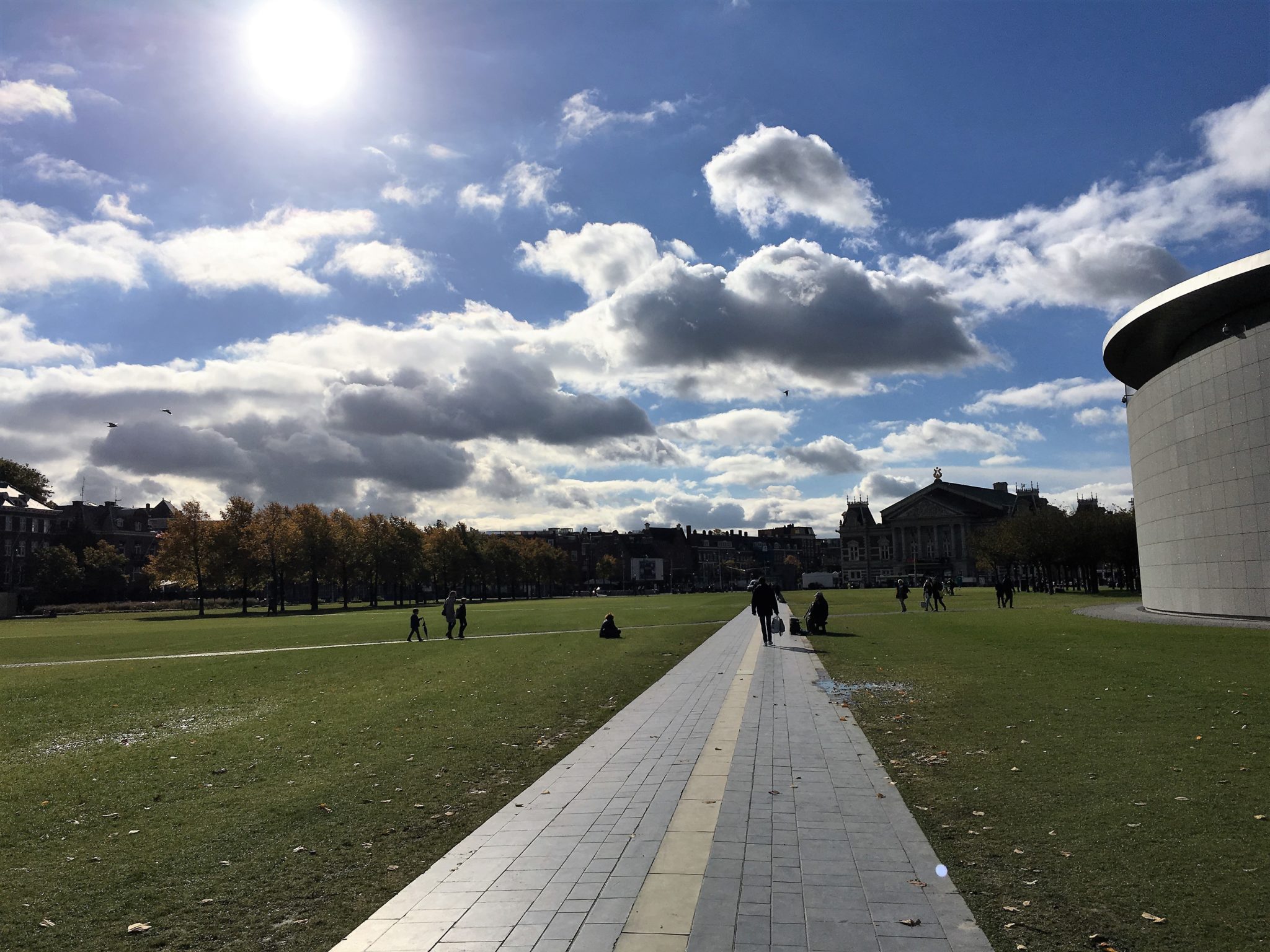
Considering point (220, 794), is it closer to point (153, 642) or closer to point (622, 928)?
point (622, 928)

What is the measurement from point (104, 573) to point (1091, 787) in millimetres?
115347

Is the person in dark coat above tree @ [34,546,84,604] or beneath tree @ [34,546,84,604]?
beneath

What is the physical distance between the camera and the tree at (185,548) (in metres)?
72.5

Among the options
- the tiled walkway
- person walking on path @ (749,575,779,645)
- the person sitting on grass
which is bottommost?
the person sitting on grass

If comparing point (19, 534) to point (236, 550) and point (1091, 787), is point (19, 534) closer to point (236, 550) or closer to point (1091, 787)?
point (236, 550)

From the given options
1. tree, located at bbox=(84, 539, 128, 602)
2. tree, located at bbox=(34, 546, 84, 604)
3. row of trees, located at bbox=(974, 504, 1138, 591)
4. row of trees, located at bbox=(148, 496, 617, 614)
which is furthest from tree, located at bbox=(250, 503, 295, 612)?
row of trees, located at bbox=(974, 504, 1138, 591)

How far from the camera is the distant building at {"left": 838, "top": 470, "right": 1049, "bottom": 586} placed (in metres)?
143

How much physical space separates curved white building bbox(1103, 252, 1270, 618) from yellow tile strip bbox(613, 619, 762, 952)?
3281cm

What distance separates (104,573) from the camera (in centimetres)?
10019

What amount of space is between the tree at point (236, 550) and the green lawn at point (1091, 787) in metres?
66.8

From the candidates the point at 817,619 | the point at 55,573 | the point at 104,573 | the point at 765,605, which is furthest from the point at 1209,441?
the point at 104,573

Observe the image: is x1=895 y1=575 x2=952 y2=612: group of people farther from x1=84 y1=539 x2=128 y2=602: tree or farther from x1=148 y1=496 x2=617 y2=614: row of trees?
x1=84 y1=539 x2=128 y2=602: tree

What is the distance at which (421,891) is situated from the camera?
18.7 ft

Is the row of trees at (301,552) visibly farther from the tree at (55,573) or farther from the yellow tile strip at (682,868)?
the yellow tile strip at (682,868)
